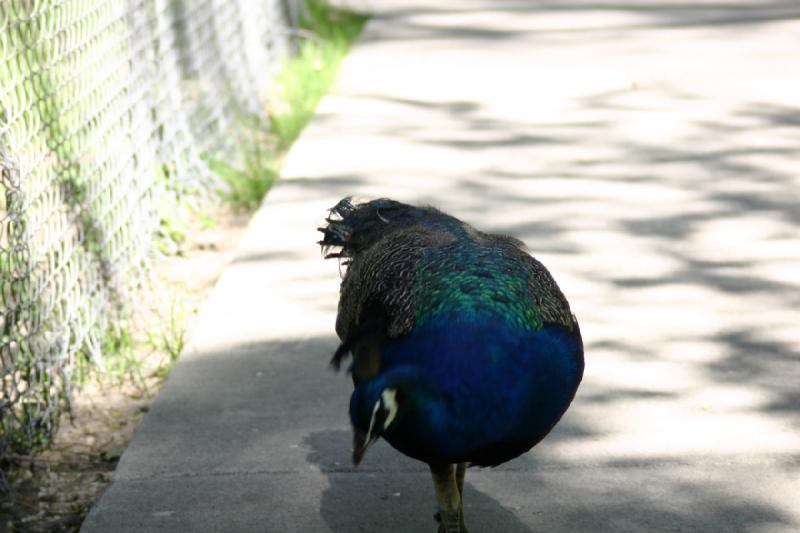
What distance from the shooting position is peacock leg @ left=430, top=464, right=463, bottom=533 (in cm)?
333

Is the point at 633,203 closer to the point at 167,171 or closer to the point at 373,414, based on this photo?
the point at 167,171

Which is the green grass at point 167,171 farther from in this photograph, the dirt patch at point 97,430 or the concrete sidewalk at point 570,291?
the concrete sidewalk at point 570,291

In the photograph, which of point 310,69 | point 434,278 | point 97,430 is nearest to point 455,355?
point 434,278

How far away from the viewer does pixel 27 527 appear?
3.83m

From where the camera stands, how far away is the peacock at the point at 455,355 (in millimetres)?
2869

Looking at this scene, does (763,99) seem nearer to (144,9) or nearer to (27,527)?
(144,9)

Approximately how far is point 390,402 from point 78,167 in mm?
2598

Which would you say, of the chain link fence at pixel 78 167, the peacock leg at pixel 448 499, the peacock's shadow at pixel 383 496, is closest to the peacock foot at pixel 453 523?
the peacock leg at pixel 448 499

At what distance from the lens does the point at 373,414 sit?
2.78 metres

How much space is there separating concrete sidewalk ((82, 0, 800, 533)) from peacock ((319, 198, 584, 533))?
557 mm

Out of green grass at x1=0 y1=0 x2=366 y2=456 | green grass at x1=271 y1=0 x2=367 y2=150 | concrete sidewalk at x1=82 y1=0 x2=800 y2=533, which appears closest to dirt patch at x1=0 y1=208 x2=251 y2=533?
green grass at x1=0 y1=0 x2=366 y2=456

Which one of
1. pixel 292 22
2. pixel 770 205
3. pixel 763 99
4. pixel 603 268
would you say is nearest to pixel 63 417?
pixel 603 268

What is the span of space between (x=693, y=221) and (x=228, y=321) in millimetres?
2309

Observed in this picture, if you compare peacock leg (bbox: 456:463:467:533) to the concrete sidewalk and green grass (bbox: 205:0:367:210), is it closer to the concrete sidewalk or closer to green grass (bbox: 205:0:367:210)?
the concrete sidewalk
